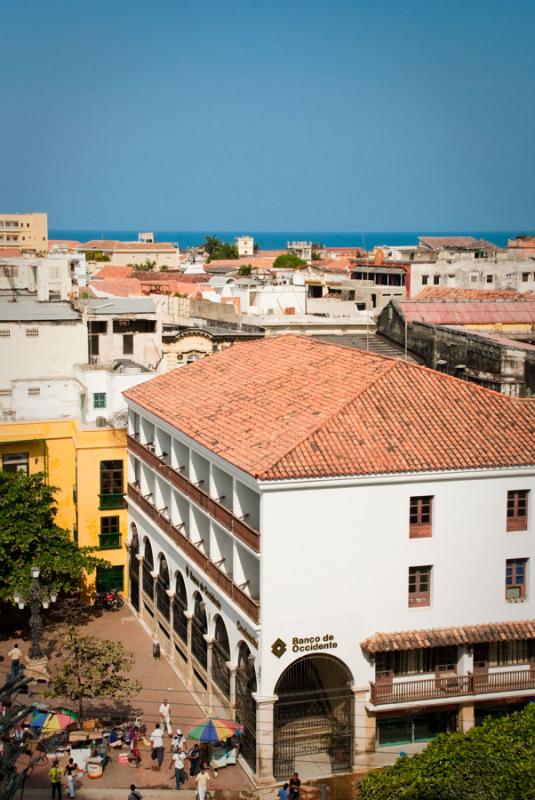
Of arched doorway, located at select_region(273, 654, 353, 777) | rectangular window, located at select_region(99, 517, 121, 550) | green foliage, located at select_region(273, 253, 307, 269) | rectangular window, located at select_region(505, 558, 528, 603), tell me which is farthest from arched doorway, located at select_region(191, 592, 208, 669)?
green foliage, located at select_region(273, 253, 307, 269)

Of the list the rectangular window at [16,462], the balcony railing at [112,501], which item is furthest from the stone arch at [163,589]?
the rectangular window at [16,462]

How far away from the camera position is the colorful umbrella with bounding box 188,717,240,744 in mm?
32125

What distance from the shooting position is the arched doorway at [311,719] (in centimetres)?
3216

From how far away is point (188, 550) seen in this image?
38.9 meters

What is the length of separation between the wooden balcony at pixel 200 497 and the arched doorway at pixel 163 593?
367cm

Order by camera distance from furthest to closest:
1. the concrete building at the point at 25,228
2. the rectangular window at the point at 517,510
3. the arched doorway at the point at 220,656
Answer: the concrete building at the point at 25,228
the arched doorway at the point at 220,656
the rectangular window at the point at 517,510

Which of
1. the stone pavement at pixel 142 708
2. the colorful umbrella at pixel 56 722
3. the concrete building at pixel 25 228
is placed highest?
the concrete building at pixel 25 228

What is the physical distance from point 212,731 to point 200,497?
8.10m

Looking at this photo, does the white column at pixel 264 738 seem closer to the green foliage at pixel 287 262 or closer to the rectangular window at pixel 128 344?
the rectangular window at pixel 128 344

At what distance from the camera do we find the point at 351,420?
110 ft

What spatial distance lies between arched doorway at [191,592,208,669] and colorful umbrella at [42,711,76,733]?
216 inches

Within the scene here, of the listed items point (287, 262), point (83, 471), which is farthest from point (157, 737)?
point (287, 262)

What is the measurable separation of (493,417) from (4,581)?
19516 mm

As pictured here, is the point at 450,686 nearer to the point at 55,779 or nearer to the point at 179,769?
the point at 179,769
